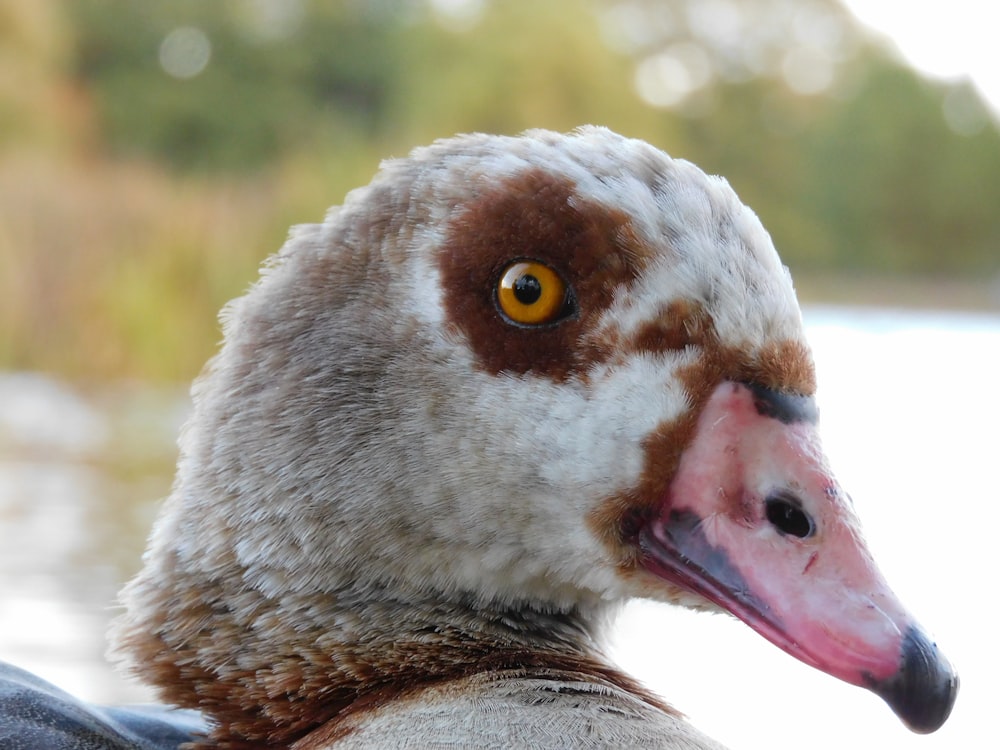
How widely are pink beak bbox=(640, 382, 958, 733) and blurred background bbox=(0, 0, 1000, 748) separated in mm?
117

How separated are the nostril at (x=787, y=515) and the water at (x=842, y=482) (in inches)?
3.5

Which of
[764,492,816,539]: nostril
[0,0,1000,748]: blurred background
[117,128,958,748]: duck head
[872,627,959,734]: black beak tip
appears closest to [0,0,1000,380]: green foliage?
[0,0,1000,748]: blurred background

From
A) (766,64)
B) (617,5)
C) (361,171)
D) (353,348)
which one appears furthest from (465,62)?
(353,348)

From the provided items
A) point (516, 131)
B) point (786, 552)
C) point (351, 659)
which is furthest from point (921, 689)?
point (516, 131)

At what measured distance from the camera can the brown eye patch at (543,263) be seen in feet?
4.02

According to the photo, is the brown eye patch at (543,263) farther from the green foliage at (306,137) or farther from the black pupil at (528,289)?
the green foliage at (306,137)

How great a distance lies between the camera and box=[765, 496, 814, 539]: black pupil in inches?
44.9

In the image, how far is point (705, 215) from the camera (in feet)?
4.07

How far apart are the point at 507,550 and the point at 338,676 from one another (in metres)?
0.22

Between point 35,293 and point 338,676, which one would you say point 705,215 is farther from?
point 35,293

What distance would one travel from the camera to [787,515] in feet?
3.77

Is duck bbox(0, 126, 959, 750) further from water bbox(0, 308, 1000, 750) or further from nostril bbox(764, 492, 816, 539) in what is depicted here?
water bbox(0, 308, 1000, 750)

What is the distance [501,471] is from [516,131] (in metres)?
10.4

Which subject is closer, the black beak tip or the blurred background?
the black beak tip
